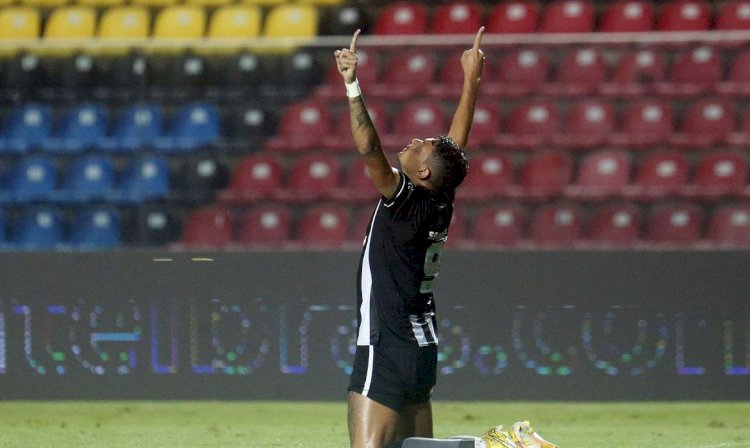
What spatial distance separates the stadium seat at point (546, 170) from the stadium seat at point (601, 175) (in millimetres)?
100

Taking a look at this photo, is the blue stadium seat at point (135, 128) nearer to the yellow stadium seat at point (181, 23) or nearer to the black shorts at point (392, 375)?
the yellow stadium seat at point (181, 23)

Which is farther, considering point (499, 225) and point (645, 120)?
point (645, 120)

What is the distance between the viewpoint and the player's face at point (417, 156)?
4734 millimetres

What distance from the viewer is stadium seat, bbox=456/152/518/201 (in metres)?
8.73

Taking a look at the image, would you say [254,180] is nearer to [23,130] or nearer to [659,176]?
[23,130]

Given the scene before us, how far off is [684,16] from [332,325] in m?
4.16

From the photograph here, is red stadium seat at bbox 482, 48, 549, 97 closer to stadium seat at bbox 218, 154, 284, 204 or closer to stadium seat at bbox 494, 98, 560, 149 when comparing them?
stadium seat at bbox 494, 98, 560, 149

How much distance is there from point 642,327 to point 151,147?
11.9 feet

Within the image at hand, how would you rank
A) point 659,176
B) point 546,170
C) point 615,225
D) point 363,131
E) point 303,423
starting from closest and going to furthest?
point 363,131 < point 303,423 < point 615,225 < point 659,176 < point 546,170

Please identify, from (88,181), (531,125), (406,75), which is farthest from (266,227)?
(531,125)

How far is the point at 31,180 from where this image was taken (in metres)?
9.02

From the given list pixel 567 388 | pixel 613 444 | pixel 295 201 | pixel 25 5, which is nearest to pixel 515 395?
pixel 567 388

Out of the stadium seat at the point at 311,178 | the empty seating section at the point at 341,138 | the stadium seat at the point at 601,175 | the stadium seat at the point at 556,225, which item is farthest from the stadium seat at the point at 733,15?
the stadium seat at the point at 311,178

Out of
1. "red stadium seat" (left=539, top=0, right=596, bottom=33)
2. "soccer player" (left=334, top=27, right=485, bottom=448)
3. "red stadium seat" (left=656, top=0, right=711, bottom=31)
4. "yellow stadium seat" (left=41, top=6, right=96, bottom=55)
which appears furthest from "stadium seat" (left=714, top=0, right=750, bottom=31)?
"soccer player" (left=334, top=27, right=485, bottom=448)
